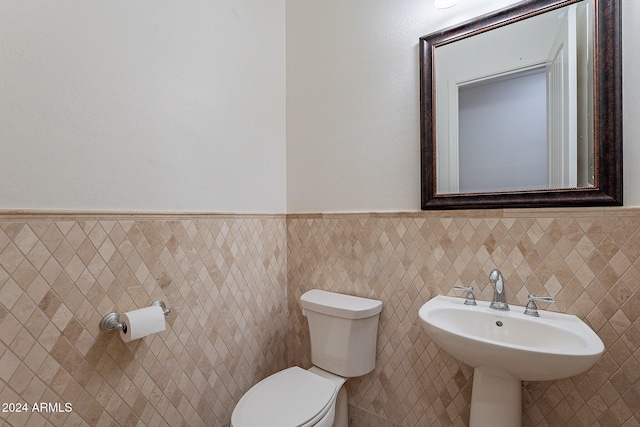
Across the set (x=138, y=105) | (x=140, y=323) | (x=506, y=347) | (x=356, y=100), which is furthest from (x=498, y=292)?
(x=138, y=105)

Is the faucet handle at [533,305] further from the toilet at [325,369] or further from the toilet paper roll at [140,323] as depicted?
the toilet paper roll at [140,323]

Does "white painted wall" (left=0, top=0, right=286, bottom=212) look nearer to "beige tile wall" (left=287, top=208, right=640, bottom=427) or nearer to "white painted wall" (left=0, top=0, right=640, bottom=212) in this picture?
"white painted wall" (left=0, top=0, right=640, bottom=212)

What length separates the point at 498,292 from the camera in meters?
1.21

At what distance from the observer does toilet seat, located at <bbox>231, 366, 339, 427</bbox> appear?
116 centimetres

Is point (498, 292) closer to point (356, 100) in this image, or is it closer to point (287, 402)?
point (287, 402)

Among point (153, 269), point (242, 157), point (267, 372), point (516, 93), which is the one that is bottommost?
point (267, 372)

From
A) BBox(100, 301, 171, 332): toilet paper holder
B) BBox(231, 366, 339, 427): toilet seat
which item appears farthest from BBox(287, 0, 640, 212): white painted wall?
BBox(100, 301, 171, 332): toilet paper holder

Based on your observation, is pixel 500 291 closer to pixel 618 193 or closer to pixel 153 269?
pixel 618 193

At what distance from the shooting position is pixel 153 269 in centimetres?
126

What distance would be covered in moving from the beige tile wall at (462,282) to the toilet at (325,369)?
104 mm

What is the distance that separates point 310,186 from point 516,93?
1088 mm

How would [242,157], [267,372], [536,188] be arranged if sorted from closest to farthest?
[536,188] → [242,157] → [267,372]

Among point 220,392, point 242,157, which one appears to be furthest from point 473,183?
point 220,392

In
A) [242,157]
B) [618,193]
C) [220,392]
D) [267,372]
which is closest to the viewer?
[618,193]
